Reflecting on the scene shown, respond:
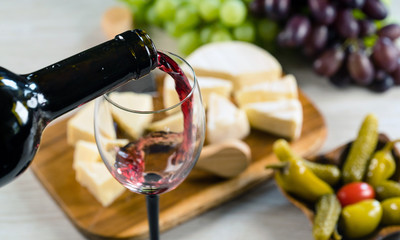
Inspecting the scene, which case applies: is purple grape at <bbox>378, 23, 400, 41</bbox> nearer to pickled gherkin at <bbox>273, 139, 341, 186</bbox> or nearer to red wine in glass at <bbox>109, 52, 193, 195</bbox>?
pickled gherkin at <bbox>273, 139, 341, 186</bbox>

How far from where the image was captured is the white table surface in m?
0.91

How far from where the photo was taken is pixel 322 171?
91cm

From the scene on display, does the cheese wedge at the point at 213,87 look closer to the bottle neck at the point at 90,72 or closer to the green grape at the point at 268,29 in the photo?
the green grape at the point at 268,29

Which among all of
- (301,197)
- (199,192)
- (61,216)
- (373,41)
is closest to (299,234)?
(301,197)

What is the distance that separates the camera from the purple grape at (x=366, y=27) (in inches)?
45.1

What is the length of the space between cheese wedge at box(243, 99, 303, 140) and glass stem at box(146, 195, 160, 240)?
366mm

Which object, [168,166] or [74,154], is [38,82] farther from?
[74,154]

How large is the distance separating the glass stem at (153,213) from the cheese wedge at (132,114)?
93 mm

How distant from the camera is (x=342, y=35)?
115 cm

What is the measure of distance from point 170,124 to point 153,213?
0.15m

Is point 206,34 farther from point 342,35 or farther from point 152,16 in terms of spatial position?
point 342,35

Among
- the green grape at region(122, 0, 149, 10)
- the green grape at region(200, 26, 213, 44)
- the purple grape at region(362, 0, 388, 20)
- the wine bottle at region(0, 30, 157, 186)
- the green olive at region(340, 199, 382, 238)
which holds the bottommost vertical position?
the green olive at region(340, 199, 382, 238)

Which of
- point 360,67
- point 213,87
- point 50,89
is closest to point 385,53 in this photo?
point 360,67

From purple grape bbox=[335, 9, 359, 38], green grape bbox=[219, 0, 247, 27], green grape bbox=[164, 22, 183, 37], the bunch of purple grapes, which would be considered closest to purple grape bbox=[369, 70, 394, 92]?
the bunch of purple grapes
